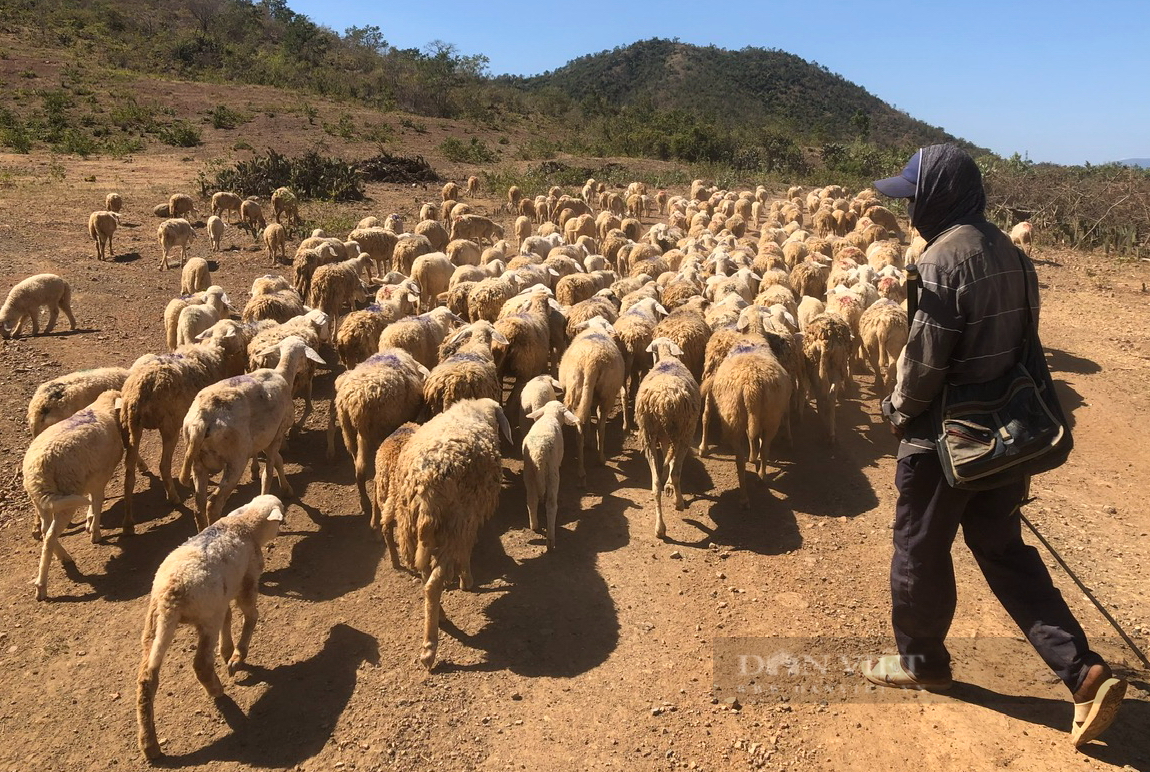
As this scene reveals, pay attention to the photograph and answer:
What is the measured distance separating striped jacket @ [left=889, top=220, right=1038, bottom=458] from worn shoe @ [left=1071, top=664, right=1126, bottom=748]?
1.64 metres

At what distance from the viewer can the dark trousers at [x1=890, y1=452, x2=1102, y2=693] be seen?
137 inches

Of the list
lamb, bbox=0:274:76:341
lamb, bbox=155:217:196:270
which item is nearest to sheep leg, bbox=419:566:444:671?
lamb, bbox=0:274:76:341

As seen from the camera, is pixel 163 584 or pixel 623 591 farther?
pixel 623 591

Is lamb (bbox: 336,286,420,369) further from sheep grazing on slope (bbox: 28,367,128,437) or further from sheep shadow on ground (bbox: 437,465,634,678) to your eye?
sheep shadow on ground (bbox: 437,465,634,678)

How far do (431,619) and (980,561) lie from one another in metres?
3.51

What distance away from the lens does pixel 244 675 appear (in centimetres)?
448

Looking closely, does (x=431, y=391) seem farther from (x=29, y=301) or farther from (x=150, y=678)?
(x=29, y=301)

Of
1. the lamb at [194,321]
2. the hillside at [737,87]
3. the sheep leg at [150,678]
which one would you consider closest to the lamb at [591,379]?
the sheep leg at [150,678]

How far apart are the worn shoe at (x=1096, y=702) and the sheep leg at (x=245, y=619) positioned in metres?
5.12

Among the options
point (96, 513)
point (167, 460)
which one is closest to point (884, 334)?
point (167, 460)

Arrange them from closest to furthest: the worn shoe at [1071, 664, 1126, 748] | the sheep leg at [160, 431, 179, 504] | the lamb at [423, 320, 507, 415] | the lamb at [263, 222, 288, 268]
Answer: the worn shoe at [1071, 664, 1126, 748]
the sheep leg at [160, 431, 179, 504]
the lamb at [423, 320, 507, 415]
the lamb at [263, 222, 288, 268]

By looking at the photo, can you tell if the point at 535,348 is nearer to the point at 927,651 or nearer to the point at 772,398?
the point at 772,398

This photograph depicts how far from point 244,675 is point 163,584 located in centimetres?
101

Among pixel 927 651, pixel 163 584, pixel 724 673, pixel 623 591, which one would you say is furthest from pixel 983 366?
pixel 163 584
